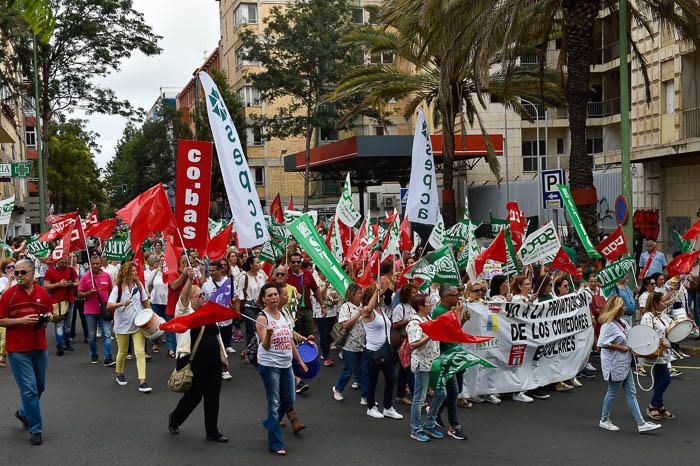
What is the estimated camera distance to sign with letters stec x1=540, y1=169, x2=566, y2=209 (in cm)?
1652

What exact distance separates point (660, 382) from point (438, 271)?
10.0 feet

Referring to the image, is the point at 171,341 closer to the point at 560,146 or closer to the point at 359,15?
the point at 560,146

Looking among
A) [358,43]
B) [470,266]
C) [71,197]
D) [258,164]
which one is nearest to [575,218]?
[470,266]

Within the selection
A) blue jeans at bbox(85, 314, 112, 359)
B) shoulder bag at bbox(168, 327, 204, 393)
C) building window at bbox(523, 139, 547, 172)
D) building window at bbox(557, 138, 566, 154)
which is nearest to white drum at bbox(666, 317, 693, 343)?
shoulder bag at bbox(168, 327, 204, 393)

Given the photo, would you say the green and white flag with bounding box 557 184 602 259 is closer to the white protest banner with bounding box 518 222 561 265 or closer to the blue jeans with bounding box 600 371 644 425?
the white protest banner with bounding box 518 222 561 265

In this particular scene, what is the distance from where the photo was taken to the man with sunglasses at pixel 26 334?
317 inches

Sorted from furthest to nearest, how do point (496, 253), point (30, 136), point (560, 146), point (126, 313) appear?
1. point (30, 136)
2. point (560, 146)
3. point (496, 253)
4. point (126, 313)

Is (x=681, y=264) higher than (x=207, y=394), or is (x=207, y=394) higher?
A: (x=681, y=264)

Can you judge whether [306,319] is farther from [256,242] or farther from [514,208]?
[514,208]

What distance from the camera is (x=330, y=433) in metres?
8.52

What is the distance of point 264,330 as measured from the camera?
7.79 m

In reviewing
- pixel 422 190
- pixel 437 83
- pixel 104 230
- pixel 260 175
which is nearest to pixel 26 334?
pixel 422 190

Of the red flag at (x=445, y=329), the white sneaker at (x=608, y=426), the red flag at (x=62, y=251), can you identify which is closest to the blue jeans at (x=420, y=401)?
the red flag at (x=445, y=329)

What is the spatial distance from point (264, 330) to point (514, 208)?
8.83 meters
